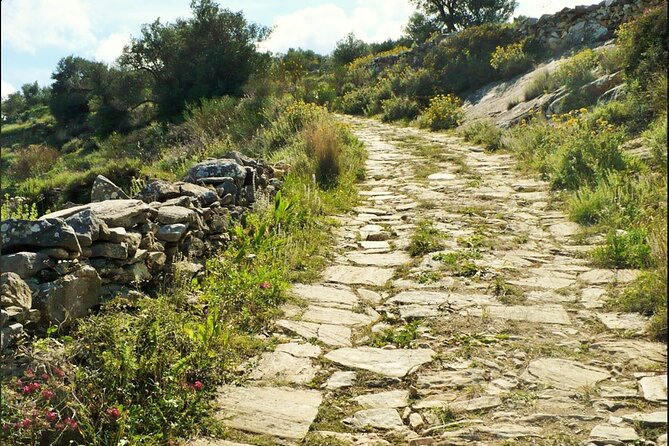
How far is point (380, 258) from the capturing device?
619 cm

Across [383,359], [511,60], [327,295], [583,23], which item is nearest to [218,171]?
[327,295]

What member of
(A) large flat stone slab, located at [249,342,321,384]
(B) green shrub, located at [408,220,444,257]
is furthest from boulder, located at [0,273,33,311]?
(B) green shrub, located at [408,220,444,257]

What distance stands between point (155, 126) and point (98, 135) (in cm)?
702

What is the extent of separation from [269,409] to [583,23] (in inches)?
617

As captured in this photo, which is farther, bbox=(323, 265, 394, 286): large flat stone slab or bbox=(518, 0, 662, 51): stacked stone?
bbox=(518, 0, 662, 51): stacked stone

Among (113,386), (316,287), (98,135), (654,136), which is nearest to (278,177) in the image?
(316,287)

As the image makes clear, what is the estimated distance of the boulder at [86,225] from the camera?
3936 millimetres

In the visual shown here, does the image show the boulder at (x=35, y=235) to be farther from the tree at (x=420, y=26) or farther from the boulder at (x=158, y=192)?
the tree at (x=420, y=26)

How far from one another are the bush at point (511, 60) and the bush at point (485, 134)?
3.78 metres

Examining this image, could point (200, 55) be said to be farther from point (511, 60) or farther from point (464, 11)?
point (464, 11)

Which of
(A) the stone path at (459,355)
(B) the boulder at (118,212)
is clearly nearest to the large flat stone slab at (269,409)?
(A) the stone path at (459,355)

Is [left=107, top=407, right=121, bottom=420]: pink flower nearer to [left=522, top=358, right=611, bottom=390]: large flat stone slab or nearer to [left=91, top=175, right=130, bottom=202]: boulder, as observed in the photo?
[left=522, top=358, right=611, bottom=390]: large flat stone slab

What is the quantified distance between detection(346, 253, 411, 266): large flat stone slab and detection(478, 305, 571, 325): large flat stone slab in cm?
146

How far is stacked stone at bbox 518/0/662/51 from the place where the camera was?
1524cm
